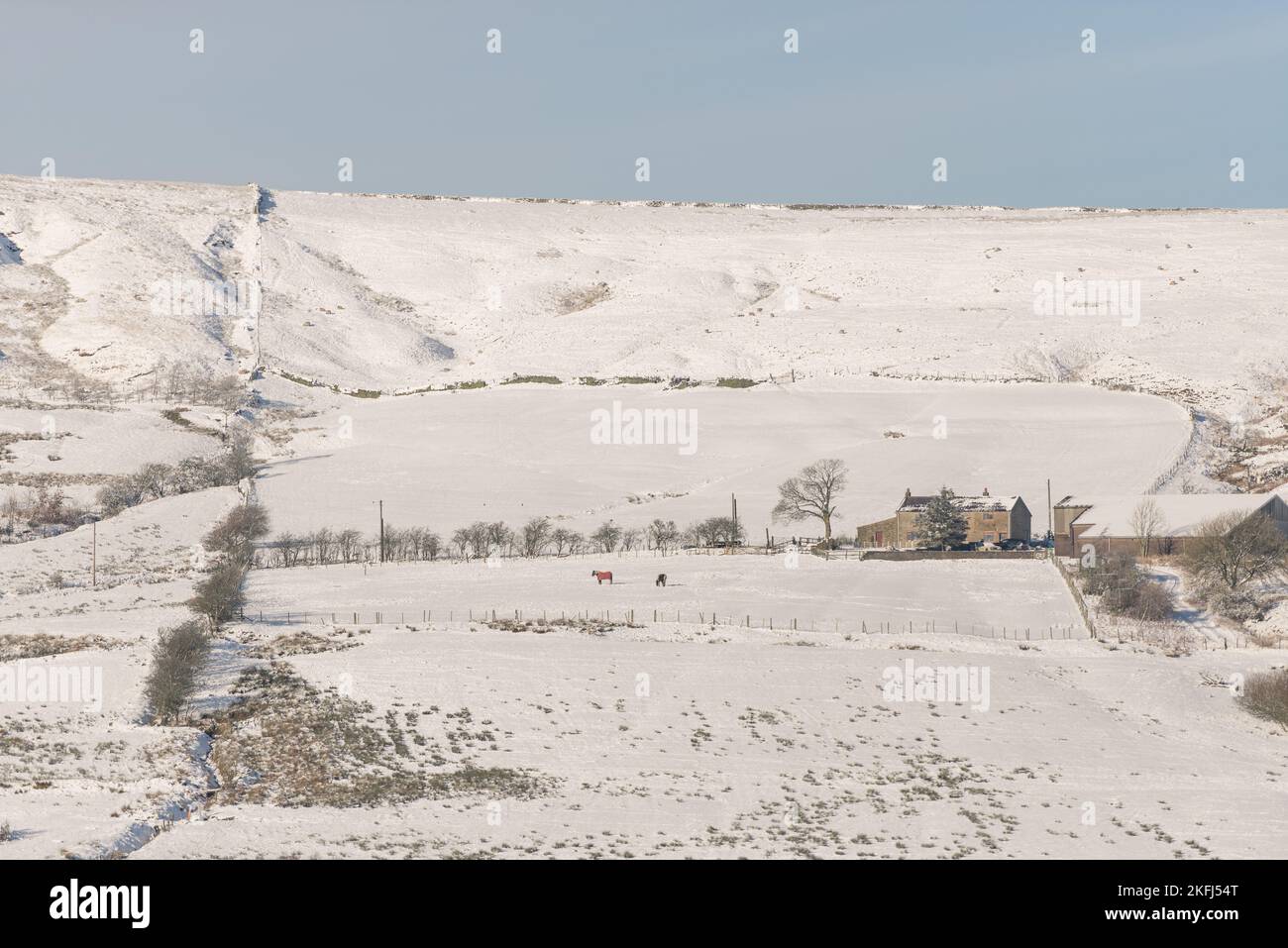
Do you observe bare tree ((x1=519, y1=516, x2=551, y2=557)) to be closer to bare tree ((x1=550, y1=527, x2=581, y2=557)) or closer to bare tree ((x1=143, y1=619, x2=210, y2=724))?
bare tree ((x1=550, y1=527, x2=581, y2=557))

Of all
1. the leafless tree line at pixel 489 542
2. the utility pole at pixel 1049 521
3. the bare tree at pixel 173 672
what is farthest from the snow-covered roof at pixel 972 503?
the bare tree at pixel 173 672

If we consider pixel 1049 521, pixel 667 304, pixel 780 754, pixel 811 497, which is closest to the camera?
pixel 780 754

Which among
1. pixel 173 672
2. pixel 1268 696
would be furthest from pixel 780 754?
pixel 173 672


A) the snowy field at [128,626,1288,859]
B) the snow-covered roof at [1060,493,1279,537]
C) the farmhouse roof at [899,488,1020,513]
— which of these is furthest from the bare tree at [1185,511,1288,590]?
the farmhouse roof at [899,488,1020,513]

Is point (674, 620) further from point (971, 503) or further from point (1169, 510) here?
point (1169, 510)
